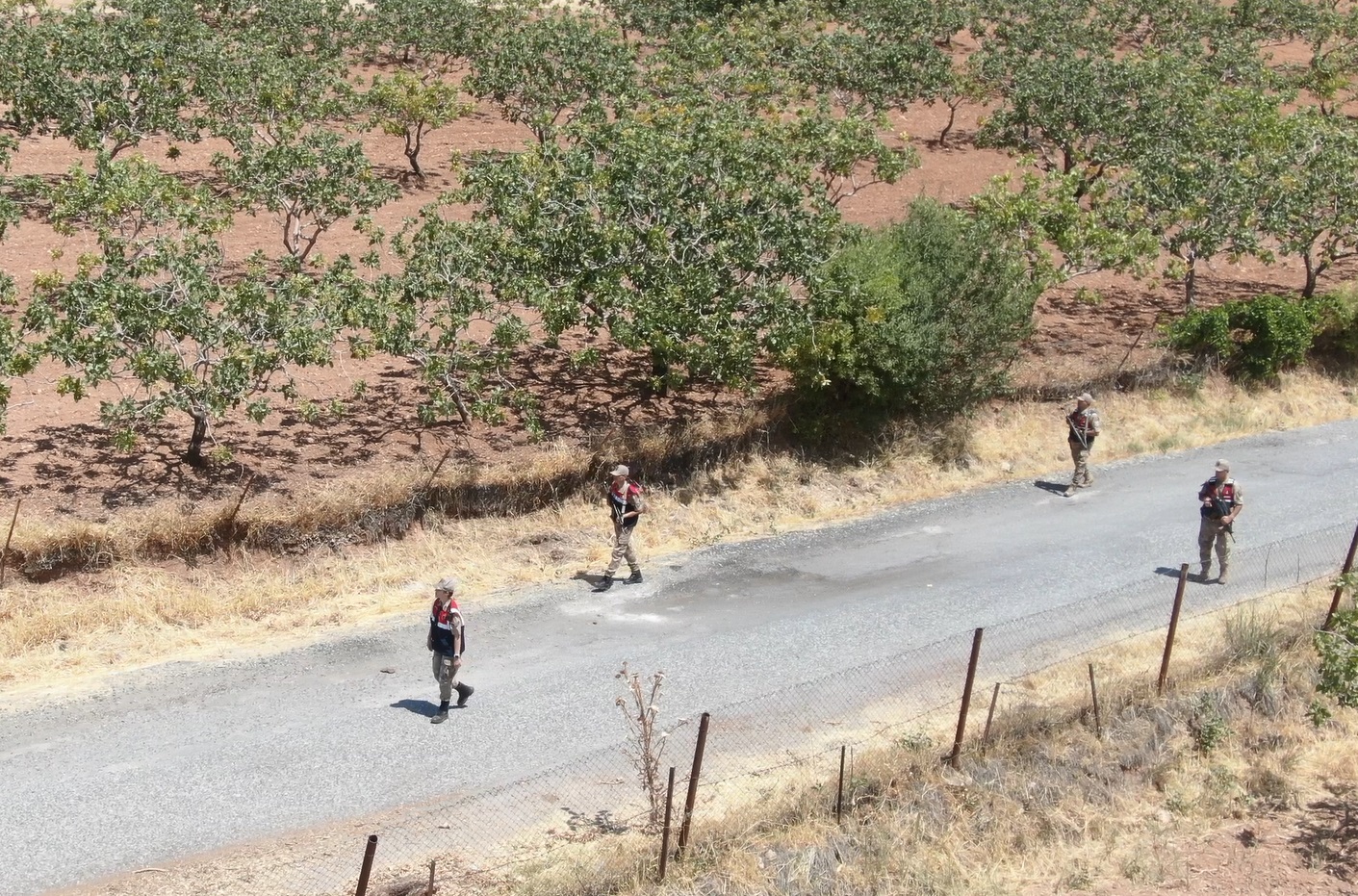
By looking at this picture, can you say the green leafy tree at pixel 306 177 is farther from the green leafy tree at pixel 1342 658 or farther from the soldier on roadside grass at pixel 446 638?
the green leafy tree at pixel 1342 658

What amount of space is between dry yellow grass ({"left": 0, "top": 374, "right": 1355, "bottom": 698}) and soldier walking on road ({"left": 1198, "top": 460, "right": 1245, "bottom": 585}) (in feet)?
14.1

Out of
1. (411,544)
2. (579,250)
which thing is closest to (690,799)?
(411,544)

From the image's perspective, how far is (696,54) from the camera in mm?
31109

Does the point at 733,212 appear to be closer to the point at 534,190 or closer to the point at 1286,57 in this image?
the point at 534,190

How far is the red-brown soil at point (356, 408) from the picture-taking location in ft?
58.3

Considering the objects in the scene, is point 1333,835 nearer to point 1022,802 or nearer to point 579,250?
point 1022,802

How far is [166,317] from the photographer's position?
16.6m

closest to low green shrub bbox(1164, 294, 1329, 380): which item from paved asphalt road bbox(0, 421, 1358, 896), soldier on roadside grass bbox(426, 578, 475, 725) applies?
paved asphalt road bbox(0, 421, 1358, 896)

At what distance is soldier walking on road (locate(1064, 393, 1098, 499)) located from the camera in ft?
64.5

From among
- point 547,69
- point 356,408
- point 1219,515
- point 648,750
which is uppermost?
point 547,69

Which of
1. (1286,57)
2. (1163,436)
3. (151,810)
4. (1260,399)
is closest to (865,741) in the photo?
(151,810)

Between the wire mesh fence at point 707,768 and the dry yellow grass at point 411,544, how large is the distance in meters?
4.03

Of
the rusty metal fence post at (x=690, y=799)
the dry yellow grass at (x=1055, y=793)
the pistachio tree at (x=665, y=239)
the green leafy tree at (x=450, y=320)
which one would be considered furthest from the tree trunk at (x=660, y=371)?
the rusty metal fence post at (x=690, y=799)

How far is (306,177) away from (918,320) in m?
10.3
